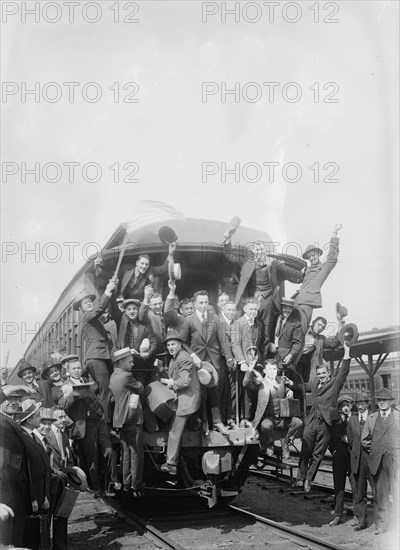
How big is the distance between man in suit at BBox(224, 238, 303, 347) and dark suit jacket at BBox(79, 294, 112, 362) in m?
1.84

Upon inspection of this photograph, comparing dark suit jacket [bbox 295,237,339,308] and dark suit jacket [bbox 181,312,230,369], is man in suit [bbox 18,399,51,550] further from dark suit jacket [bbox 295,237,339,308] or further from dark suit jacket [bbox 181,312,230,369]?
dark suit jacket [bbox 295,237,339,308]

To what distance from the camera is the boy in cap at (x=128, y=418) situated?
22.3 ft

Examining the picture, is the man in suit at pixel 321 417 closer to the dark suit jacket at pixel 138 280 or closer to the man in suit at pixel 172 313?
the man in suit at pixel 172 313

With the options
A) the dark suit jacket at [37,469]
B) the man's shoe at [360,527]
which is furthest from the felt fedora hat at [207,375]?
the man's shoe at [360,527]

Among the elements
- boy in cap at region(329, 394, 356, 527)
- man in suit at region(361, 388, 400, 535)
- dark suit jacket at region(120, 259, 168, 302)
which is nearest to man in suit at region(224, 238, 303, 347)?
dark suit jacket at region(120, 259, 168, 302)

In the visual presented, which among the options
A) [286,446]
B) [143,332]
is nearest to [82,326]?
[143,332]

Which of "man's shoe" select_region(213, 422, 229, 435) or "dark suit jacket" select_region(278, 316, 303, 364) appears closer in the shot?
"man's shoe" select_region(213, 422, 229, 435)

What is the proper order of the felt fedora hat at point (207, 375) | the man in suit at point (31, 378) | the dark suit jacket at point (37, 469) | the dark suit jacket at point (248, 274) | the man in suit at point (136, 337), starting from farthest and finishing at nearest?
the man in suit at point (31, 378) < the dark suit jacket at point (248, 274) < the man in suit at point (136, 337) < the felt fedora hat at point (207, 375) < the dark suit jacket at point (37, 469)

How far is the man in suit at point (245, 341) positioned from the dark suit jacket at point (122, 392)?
120 centimetres

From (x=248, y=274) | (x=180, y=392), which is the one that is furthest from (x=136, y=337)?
(x=248, y=274)

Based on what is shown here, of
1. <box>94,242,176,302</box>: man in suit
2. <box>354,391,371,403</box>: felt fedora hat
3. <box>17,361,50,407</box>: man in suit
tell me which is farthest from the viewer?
<box>354,391,371,403</box>: felt fedora hat

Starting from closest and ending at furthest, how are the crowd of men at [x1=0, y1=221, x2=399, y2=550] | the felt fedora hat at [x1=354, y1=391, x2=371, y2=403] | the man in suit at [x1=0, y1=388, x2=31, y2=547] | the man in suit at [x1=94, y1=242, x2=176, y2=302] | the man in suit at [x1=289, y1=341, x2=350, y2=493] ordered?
1. the man in suit at [x1=0, y1=388, x2=31, y2=547]
2. the crowd of men at [x1=0, y1=221, x2=399, y2=550]
3. the man in suit at [x1=94, y1=242, x2=176, y2=302]
4. the man in suit at [x1=289, y1=341, x2=350, y2=493]
5. the felt fedora hat at [x1=354, y1=391, x2=371, y2=403]

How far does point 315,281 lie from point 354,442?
2.12m

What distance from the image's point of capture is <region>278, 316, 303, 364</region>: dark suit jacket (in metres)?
8.05
